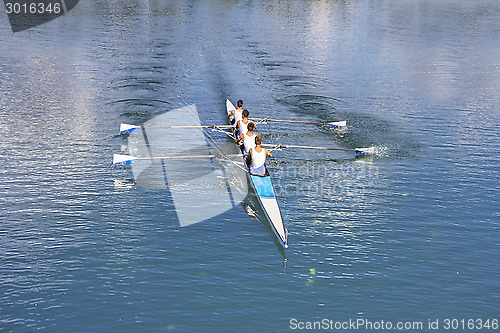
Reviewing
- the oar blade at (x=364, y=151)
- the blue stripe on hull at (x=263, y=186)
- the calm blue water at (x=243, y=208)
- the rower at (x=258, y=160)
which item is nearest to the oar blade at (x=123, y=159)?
the calm blue water at (x=243, y=208)

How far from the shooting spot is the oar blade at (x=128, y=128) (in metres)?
31.1

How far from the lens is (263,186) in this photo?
77.9 feet

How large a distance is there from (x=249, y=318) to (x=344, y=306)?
3317 mm

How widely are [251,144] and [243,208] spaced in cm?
499

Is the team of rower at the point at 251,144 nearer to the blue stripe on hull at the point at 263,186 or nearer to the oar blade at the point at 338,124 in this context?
the blue stripe on hull at the point at 263,186

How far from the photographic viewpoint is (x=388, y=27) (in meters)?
72.7

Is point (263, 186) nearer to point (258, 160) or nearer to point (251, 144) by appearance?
point (258, 160)

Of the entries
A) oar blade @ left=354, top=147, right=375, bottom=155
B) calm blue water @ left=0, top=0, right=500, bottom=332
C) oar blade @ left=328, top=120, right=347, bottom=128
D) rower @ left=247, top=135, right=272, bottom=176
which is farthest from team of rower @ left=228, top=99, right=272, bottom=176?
oar blade @ left=328, top=120, right=347, bottom=128

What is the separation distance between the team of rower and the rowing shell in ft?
1.59

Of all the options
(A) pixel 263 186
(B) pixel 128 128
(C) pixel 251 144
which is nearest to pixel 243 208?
(A) pixel 263 186

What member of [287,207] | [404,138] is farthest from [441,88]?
[287,207]

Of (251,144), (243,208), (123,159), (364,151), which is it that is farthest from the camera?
(364,151)

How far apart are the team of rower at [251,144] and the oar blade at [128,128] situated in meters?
6.18

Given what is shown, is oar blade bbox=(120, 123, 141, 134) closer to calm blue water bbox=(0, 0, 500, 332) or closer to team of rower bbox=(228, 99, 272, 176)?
calm blue water bbox=(0, 0, 500, 332)
